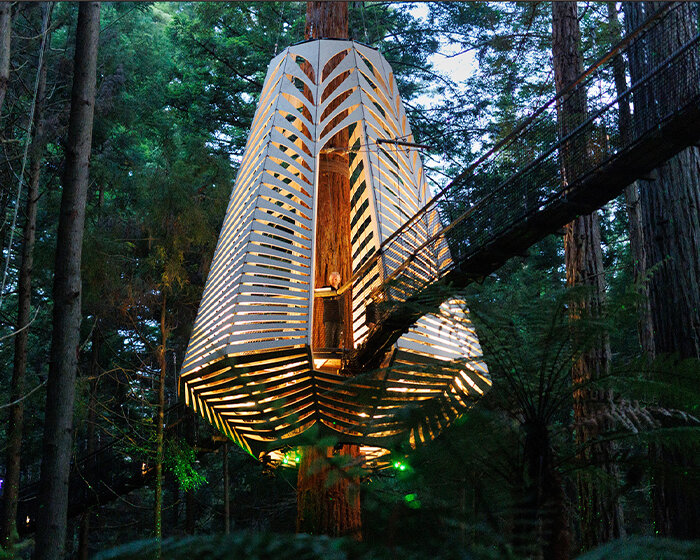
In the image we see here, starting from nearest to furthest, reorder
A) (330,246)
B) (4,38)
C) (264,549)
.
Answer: (264,549) < (4,38) < (330,246)

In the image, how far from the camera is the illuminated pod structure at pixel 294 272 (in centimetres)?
459

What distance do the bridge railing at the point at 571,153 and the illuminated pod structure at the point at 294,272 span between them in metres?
0.19

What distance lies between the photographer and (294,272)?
5.01 metres

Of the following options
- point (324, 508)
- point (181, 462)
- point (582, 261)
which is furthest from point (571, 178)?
point (181, 462)

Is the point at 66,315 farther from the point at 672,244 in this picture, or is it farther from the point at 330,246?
the point at 672,244

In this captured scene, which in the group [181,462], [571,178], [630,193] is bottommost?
[181,462]

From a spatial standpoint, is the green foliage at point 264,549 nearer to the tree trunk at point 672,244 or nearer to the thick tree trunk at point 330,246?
the tree trunk at point 672,244

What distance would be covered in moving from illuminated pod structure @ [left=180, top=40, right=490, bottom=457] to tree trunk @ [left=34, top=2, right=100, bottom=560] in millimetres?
1113

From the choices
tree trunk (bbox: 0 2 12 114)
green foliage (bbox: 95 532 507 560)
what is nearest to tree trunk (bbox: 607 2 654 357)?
green foliage (bbox: 95 532 507 560)

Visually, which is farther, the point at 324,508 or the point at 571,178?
the point at 324,508

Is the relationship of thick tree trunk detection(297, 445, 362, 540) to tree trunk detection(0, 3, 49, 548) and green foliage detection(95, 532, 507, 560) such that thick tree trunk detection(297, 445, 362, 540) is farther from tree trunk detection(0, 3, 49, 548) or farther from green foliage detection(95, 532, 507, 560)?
green foliage detection(95, 532, 507, 560)

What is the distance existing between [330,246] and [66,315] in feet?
8.04

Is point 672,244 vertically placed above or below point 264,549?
above

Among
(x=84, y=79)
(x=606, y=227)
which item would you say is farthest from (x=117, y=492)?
(x=606, y=227)
